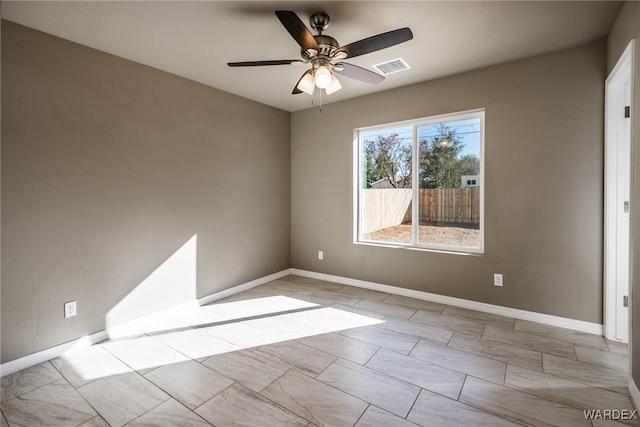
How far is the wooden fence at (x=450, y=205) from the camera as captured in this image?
11.1 feet

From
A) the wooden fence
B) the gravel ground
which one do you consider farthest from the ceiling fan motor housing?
the gravel ground

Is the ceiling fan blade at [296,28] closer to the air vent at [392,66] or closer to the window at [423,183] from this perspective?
the air vent at [392,66]

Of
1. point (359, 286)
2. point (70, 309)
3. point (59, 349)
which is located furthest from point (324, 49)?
point (59, 349)

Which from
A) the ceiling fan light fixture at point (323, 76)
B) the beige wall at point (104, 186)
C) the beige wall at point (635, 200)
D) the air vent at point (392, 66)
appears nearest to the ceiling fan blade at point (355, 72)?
the ceiling fan light fixture at point (323, 76)

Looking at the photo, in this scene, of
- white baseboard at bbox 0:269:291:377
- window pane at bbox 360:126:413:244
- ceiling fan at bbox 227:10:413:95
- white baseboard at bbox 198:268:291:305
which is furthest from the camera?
window pane at bbox 360:126:413:244

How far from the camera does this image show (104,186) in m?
2.72

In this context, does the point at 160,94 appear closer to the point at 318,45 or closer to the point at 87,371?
the point at 318,45

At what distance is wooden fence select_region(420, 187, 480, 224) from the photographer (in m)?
3.39

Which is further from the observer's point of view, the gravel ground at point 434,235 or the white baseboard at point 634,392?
the gravel ground at point 434,235

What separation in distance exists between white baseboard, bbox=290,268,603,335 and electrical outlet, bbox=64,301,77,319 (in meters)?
2.89

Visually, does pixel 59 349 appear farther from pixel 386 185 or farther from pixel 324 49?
pixel 386 185

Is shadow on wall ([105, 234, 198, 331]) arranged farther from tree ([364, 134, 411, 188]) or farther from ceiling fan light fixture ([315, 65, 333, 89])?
tree ([364, 134, 411, 188])

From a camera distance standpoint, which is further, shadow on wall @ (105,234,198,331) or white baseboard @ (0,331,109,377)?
shadow on wall @ (105,234,198,331)

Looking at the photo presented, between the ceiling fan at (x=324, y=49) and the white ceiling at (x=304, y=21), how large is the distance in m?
0.20
